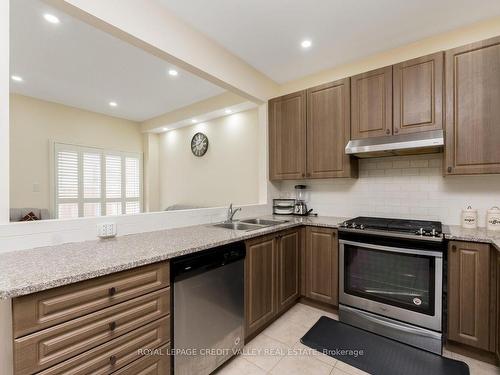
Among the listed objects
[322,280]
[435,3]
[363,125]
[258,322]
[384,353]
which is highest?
[435,3]

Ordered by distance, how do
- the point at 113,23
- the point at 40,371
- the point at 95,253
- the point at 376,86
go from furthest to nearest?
the point at 376,86
the point at 113,23
the point at 95,253
the point at 40,371

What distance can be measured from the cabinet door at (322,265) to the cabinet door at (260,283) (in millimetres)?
507

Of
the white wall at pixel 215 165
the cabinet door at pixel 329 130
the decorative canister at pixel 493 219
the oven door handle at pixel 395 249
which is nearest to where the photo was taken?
the oven door handle at pixel 395 249

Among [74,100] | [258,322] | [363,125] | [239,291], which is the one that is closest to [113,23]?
[239,291]

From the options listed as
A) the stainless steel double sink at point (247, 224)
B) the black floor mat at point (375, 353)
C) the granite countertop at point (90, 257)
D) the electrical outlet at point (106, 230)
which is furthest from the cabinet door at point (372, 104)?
the electrical outlet at point (106, 230)

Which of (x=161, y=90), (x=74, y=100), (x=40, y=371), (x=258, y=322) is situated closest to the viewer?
(x=40, y=371)

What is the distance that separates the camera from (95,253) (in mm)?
1290

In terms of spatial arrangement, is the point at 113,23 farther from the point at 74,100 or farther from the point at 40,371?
the point at 74,100

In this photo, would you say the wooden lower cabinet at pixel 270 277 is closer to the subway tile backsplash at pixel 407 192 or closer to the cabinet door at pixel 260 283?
the cabinet door at pixel 260 283

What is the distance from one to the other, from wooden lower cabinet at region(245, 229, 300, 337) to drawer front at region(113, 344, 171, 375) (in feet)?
2.32

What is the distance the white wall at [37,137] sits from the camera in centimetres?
403

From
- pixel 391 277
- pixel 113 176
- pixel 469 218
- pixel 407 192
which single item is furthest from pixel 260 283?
pixel 113 176

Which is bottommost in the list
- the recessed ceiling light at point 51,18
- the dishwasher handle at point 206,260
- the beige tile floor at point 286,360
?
the beige tile floor at point 286,360

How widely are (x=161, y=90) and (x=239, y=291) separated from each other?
3.33 meters
